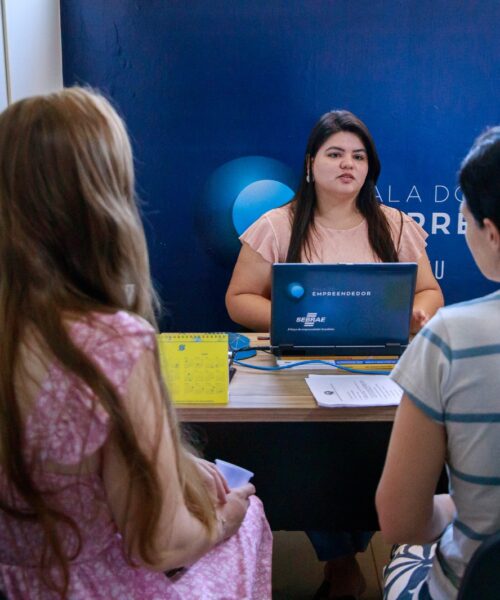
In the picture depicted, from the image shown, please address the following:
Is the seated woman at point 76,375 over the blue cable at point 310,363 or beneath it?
over

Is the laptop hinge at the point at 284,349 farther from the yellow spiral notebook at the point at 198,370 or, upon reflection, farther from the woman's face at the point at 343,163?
the woman's face at the point at 343,163

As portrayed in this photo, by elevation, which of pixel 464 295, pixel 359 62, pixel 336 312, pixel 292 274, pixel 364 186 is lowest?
pixel 464 295

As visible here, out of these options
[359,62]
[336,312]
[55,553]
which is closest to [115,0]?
[359,62]

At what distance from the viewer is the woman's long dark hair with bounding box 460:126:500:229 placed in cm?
79

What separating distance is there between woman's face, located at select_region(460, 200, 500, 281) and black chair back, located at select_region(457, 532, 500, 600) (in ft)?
1.20

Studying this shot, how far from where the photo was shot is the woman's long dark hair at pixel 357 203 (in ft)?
7.59

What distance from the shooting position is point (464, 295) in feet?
9.62

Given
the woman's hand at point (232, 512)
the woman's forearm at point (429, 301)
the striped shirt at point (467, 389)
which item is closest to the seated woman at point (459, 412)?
the striped shirt at point (467, 389)

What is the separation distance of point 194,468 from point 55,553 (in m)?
0.28

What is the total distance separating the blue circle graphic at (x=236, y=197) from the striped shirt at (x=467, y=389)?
6.81ft

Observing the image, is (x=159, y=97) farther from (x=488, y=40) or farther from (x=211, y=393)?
(x=211, y=393)

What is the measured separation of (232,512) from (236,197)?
6.34 feet

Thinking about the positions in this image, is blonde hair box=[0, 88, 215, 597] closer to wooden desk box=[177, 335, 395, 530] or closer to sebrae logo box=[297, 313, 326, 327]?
wooden desk box=[177, 335, 395, 530]

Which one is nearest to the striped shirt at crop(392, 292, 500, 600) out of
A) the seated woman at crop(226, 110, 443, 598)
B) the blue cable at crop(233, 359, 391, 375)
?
the blue cable at crop(233, 359, 391, 375)
